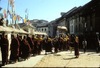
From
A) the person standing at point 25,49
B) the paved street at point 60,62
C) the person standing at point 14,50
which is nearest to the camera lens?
the paved street at point 60,62

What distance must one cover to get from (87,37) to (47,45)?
38.2ft

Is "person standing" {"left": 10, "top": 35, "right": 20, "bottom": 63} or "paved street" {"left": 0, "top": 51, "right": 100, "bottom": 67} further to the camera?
"person standing" {"left": 10, "top": 35, "right": 20, "bottom": 63}

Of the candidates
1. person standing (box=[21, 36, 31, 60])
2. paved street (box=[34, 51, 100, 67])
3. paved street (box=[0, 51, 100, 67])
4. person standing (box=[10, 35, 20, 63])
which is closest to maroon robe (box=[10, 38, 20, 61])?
person standing (box=[10, 35, 20, 63])

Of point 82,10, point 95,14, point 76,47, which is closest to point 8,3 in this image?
point 82,10

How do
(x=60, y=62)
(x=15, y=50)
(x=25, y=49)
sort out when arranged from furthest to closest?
(x=25, y=49), (x=60, y=62), (x=15, y=50)

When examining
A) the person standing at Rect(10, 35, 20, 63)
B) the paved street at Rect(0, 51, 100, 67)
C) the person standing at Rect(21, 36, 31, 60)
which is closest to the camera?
the paved street at Rect(0, 51, 100, 67)

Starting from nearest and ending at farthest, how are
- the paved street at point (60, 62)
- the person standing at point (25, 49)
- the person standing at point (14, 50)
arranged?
the paved street at point (60, 62) < the person standing at point (14, 50) < the person standing at point (25, 49)

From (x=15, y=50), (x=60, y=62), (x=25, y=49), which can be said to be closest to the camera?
(x=15, y=50)

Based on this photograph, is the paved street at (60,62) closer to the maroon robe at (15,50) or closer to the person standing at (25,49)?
the person standing at (25,49)

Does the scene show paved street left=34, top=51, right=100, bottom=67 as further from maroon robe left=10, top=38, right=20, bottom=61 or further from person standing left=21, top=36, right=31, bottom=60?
maroon robe left=10, top=38, right=20, bottom=61

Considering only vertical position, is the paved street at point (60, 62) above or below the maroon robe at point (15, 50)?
below

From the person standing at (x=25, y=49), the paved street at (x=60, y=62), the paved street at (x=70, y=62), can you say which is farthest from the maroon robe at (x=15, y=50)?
the paved street at (x=70, y=62)

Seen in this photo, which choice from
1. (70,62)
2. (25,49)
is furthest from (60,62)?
(25,49)

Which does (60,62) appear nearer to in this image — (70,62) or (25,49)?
(70,62)
